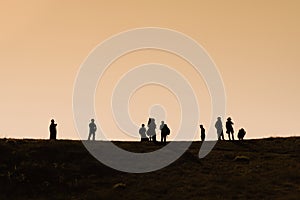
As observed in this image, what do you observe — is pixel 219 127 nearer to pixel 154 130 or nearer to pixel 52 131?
pixel 154 130

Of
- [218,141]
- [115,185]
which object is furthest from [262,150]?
[115,185]

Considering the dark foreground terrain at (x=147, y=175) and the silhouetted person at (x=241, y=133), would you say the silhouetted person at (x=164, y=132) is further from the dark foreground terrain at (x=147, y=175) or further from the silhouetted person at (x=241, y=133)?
the silhouetted person at (x=241, y=133)

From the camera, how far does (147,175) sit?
197ft

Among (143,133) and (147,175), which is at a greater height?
(143,133)

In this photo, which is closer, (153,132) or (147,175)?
(147,175)

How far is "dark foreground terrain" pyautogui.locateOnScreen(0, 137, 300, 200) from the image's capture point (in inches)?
2173

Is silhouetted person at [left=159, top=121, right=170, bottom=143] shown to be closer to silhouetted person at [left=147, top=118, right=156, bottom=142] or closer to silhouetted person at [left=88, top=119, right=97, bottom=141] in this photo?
silhouetted person at [left=147, top=118, right=156, bottom=142]

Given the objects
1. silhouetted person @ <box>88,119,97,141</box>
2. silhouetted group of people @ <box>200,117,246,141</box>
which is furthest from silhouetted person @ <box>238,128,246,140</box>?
silhouetted person @ <box>88,119,97,141</box>

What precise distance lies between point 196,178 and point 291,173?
844 centimetres

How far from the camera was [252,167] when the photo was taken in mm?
60969

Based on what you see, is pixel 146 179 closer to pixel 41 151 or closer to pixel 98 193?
pixel 98 193

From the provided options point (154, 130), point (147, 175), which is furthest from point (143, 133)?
point (147, 175)

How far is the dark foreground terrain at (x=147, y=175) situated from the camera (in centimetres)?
5519

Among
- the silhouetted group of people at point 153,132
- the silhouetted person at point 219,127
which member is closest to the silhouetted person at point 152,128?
the silhouetted group of people at point 153,132
